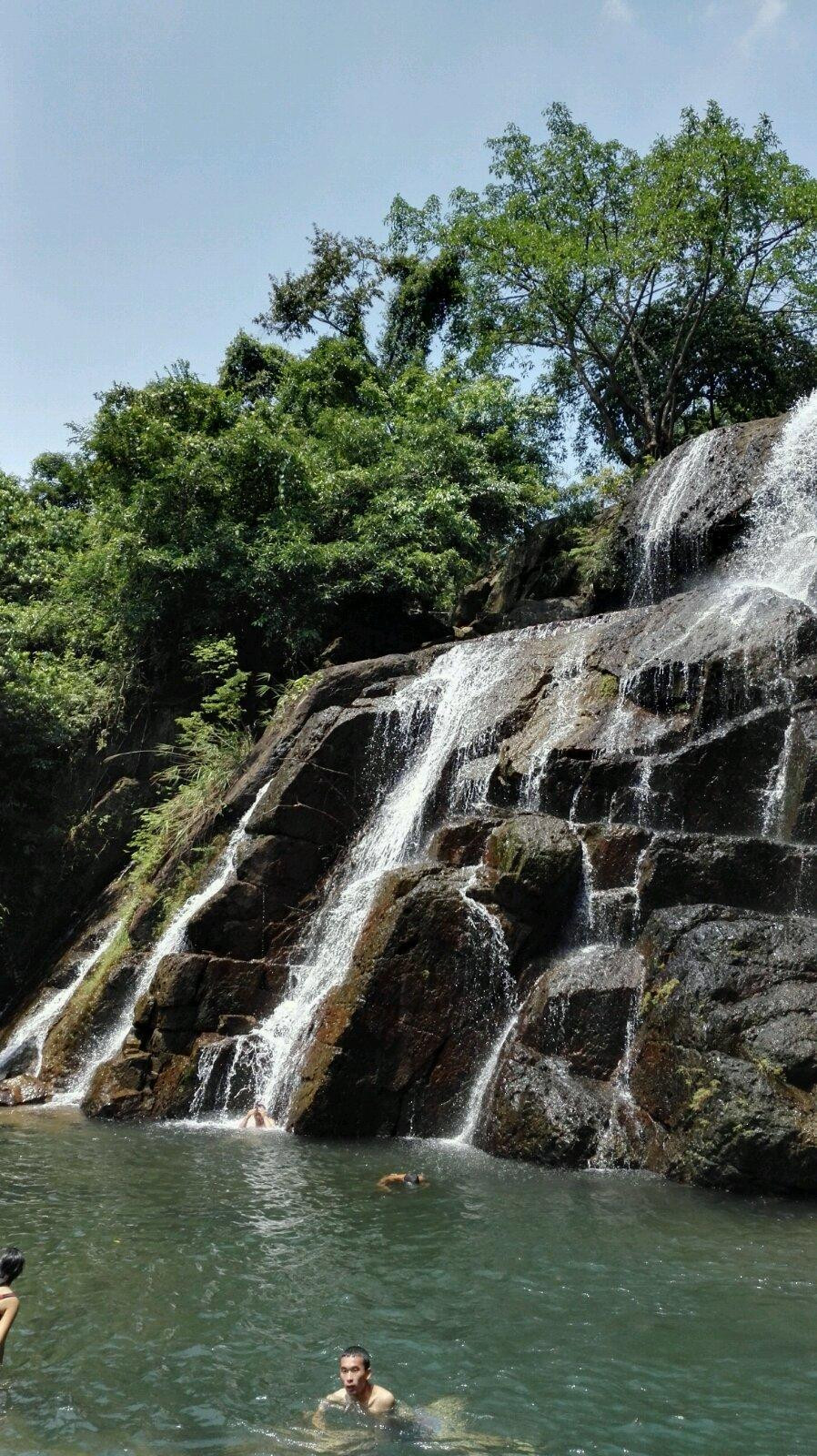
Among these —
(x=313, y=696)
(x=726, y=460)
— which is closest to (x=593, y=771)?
(x=313, y=696)

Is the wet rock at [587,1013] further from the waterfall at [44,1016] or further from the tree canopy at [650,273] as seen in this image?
the tree canopy at [650,273]

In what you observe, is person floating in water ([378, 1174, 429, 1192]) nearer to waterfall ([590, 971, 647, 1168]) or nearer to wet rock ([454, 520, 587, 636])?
waterfall ([590, 971, 647, 1168])

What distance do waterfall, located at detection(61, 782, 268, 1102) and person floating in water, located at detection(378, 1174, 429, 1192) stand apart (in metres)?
5.81

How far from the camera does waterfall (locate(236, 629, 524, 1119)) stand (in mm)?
13469

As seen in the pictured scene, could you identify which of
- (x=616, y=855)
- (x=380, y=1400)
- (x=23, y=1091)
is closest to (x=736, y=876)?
(x=616, y=855)

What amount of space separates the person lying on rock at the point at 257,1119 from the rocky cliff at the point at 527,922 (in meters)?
0.21

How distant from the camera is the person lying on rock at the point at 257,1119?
41.1ft

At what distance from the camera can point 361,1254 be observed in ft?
26.8

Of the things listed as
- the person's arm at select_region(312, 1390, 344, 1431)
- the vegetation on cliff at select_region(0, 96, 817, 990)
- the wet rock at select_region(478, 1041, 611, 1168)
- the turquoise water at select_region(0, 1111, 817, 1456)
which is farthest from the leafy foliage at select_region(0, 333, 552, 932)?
the person's arm at select_region(312, 1390, 344, 1431)

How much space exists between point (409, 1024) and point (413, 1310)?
17.4 feet

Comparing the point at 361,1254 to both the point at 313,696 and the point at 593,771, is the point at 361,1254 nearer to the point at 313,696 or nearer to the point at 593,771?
the point at 593,771

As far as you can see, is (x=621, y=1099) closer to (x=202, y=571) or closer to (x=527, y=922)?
(x=527, y=922)

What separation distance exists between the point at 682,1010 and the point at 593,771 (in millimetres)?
3695

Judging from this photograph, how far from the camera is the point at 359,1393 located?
572cm
